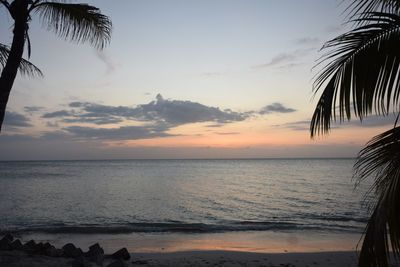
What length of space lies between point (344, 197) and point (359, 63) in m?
33.2

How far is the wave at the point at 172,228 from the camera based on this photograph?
18250mm

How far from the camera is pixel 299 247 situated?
47.5 feet

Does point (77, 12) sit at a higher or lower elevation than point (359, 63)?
higher

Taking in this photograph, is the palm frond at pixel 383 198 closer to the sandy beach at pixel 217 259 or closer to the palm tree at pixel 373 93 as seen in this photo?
the palm tree at pixel 373 93

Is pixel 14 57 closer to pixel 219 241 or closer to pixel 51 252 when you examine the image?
pixel 51 252

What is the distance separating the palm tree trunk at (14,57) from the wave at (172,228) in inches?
519

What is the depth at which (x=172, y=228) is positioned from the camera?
63.3 ft

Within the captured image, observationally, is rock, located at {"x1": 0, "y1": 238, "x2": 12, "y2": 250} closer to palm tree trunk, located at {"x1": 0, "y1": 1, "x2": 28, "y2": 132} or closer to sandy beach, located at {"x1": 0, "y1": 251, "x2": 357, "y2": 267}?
sandy beach, located at {"x1": 0, "y1": 251, "x2": 357, "y2": 267}

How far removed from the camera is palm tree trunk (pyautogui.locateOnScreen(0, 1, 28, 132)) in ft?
19.6

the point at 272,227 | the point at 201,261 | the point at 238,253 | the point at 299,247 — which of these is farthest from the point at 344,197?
the point at 201,261

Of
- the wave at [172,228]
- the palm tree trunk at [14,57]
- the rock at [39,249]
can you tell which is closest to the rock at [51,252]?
the rock at [39,249]

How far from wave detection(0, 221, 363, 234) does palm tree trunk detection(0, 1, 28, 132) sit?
1318 cm

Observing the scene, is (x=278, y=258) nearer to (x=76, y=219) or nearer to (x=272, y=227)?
(x=272, y=227)

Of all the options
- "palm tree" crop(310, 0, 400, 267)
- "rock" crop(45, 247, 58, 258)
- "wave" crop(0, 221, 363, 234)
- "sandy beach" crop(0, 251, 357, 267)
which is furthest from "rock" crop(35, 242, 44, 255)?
"palm tree" crop(310, 0, 400, 267)
